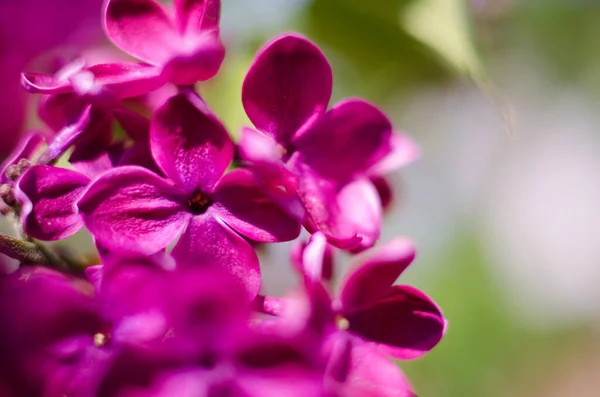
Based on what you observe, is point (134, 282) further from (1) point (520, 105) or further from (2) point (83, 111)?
(1) point (520, 105)

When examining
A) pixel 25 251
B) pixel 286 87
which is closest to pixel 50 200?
pixel 25 251

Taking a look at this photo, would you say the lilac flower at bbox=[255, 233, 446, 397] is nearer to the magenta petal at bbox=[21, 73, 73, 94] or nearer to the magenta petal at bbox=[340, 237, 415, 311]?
the magenta petal at bbox=[340, 237, 415, 311]

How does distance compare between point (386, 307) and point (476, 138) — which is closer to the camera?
point (386, 307)

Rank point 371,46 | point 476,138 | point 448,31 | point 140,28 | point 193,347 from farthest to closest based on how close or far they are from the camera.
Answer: point 476,138 < point 371,46 < point 448,31 < point 140,28 < point 193,347

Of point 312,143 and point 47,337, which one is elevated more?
point 312,143

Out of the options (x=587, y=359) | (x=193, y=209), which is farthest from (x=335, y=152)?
(x=587, y=359)

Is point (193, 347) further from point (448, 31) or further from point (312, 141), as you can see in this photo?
point (448, 31)
